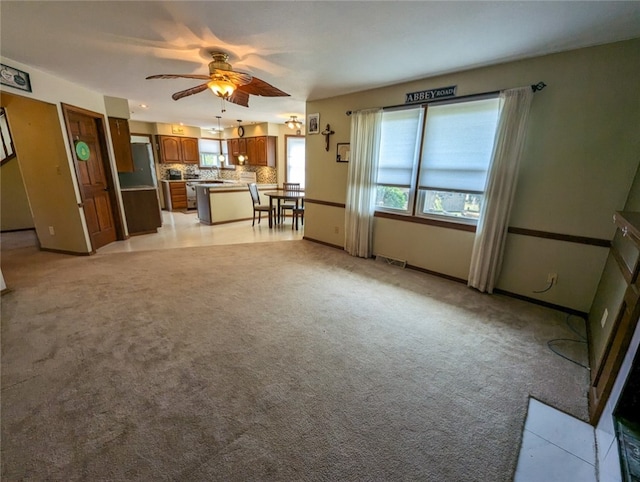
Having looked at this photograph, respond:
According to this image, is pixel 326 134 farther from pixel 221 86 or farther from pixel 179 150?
pixel 179 150

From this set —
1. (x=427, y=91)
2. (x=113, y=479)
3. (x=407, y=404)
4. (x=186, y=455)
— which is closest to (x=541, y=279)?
(x=407, y=404)

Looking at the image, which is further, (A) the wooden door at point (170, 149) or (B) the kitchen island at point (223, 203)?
(A) the wooden door at point (170, 149)

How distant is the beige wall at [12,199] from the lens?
5.26m

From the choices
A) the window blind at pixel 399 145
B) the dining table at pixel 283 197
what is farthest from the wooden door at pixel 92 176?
the window blind at pixel 399 145

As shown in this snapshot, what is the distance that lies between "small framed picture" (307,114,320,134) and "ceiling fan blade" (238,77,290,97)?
150 centimetres

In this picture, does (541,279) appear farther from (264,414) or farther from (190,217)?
(190,217)

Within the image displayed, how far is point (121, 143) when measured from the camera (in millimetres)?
4918

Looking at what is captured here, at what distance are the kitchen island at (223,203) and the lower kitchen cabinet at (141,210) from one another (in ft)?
3.38

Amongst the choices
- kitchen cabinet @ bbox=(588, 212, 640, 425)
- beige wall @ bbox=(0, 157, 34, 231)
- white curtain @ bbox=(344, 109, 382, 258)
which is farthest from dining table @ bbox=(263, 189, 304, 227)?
beige wall @ bbox=(0, 157, 34, 231)

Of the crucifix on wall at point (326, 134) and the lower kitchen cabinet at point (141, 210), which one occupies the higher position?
the crucifix on wall at point (326, 134)

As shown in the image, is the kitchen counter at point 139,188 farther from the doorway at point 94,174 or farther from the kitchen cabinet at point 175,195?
the kitchen cabinet at point 175,195

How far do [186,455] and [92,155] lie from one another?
16.5ft

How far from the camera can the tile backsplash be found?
7.82 m

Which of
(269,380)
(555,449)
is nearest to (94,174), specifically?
(269,380)
